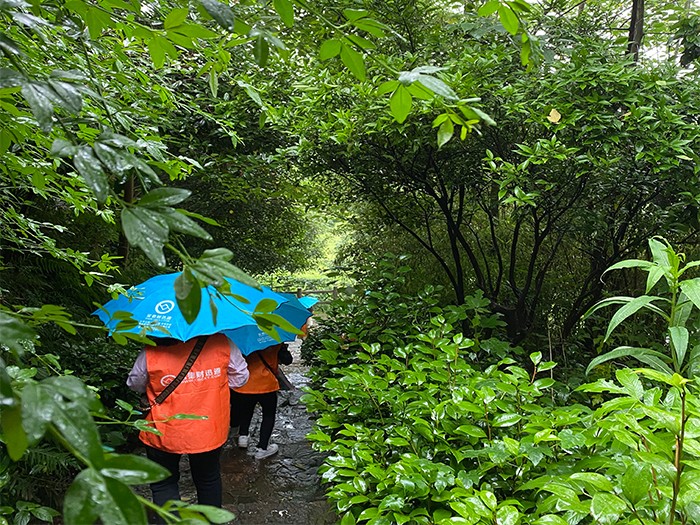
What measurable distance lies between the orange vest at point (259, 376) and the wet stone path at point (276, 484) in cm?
66

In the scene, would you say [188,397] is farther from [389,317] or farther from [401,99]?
[401,99]

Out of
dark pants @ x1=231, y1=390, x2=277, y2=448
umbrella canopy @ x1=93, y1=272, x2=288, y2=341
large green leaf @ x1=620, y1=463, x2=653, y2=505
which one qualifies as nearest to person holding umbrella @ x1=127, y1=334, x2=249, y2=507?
umbrella canopy @ x1=93, y1=272, x2=288, y2=341

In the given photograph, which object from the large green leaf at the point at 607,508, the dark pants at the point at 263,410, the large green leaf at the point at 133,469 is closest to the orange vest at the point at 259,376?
the dark pants at the point at 263,410

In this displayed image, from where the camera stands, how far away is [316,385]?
4.19m

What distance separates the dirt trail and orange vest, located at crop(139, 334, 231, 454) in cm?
86

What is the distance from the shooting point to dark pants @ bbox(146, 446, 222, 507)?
271cm

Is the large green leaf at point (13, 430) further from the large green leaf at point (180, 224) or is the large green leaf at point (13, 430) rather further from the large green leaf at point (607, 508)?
the large green leaf at point (607, 508)

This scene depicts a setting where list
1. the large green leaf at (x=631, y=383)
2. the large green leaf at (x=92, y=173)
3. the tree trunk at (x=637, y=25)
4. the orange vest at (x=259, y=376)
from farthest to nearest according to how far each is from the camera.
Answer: the orange vest at (x=259, y=376)
the tree trunk at (x=637, y=25)
the large green leaf at (x=631, y=383)
the large green leaf at (x=92, y=173)

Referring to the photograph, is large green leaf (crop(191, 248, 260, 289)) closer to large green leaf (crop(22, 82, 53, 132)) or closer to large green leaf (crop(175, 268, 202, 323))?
large green leaf (crop(175, 268, 202, 323))

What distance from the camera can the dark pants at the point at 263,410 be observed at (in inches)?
168

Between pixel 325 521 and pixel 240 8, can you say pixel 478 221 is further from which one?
pixel 240 8

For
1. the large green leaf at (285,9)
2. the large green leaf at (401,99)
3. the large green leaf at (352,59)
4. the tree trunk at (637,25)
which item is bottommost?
the large green leaf at (401,99)

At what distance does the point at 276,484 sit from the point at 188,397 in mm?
1536

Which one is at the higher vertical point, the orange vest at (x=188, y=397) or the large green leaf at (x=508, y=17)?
the large green leaf at (x=508, y=17)
